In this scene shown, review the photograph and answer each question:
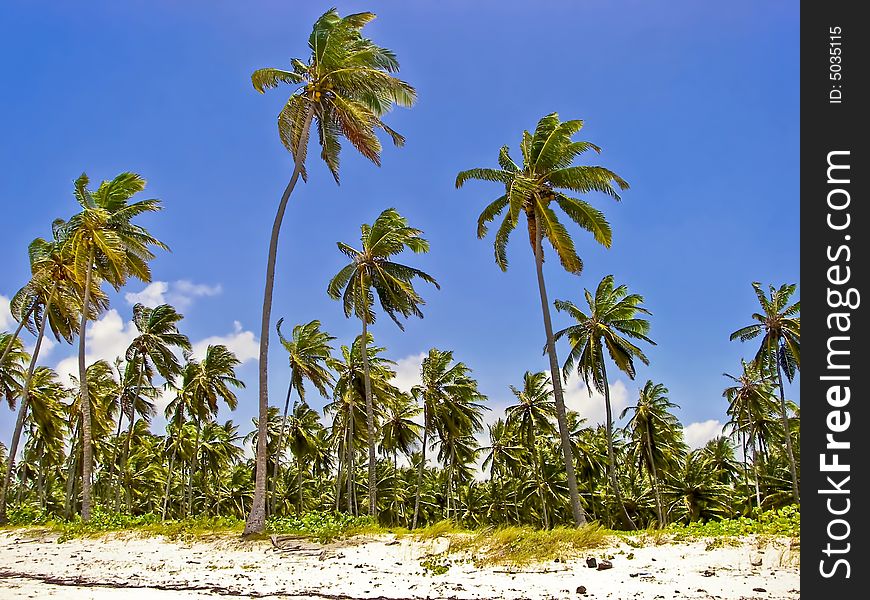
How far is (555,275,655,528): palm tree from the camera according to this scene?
30156 mm

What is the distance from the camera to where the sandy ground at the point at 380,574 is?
916cm

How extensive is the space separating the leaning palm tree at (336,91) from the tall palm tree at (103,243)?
26.4 feet

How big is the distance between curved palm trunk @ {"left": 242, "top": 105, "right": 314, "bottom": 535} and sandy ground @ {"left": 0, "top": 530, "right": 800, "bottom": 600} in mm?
1705

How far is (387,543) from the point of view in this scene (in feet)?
45.0

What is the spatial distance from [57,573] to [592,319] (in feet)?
82.0

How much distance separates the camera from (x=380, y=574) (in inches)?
426

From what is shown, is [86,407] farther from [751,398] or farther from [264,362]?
[751,398]

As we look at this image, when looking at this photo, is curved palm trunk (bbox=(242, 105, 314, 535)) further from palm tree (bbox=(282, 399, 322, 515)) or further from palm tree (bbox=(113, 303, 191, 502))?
palm tree (bbox=(282, 399, 322, 515))

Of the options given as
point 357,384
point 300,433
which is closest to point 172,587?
point 357,384

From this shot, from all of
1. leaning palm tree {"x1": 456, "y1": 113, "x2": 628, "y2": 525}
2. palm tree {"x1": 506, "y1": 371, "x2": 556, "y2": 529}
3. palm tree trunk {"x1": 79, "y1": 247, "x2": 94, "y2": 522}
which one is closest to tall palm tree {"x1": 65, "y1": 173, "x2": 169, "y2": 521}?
palm tree trunk {"x1": 79, "y1": 247, "x2": 94, "y2": 522}
